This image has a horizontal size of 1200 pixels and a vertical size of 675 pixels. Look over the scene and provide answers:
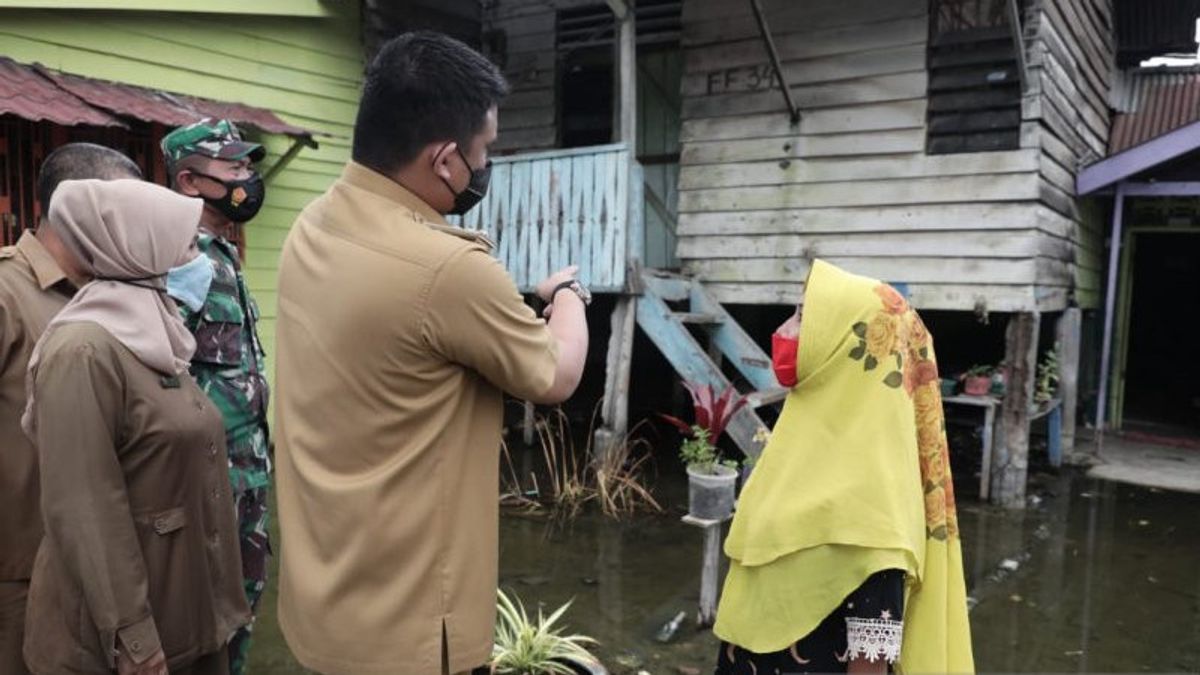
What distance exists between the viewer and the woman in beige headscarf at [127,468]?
1.54 meters

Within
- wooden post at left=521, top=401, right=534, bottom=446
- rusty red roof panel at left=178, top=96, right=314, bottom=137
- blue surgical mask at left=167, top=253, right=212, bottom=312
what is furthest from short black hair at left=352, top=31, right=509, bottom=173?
wooden post at left=521, top=401, right=534, bottom=446

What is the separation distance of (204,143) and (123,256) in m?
0.85

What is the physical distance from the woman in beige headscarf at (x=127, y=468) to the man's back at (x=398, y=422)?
1.46ft

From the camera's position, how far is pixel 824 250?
6.22 m

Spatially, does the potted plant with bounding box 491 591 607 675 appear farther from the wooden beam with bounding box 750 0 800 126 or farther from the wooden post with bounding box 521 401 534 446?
the wooden post with bounding box 521 401 534 446

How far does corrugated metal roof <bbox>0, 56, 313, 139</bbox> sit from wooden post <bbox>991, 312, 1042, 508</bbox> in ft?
17.8

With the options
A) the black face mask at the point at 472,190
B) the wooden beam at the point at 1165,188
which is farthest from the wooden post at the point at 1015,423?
the black face mask at the point at 472,190

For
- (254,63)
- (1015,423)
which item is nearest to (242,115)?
(254,63)

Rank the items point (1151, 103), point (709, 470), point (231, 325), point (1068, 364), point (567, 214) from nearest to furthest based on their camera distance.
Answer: point (231, 325)
point (709, 470)
point (567, 214)
point (1068, 364)
point (1151, 103)

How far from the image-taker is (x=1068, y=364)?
7.24m

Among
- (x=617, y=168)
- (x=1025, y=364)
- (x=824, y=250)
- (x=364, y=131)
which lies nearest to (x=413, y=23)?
(x=617, y=168)

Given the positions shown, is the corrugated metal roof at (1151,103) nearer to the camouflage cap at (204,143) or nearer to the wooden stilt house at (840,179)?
the wooden stilt house at (840,179)

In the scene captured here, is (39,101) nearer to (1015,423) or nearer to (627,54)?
(627,54)

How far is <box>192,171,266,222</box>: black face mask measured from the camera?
2.48m
